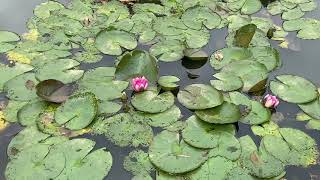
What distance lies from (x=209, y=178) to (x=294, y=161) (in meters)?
0.57

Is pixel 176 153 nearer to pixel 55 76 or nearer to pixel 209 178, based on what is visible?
pixel 209 178

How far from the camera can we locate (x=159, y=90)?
3117mm

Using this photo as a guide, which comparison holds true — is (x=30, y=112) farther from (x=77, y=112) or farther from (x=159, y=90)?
(x=159, y=90)

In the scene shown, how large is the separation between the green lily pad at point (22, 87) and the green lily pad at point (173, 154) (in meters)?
0.98

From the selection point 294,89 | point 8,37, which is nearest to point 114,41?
point 8,37

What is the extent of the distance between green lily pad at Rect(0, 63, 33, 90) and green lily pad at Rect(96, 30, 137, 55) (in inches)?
23.0

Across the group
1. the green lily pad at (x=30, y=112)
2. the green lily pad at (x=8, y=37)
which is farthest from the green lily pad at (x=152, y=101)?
the green lily pad at (x=8, y=37)

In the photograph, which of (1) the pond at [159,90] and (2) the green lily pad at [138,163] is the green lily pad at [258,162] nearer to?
(1) the pond at [159,90]

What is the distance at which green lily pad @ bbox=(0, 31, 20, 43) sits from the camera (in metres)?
3.61

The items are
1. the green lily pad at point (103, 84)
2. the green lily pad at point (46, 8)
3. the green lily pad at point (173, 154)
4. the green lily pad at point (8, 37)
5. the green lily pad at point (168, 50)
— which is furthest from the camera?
the green lily pad at point (46, 8)

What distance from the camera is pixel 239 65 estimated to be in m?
3.31

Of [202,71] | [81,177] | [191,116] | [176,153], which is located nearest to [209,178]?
[176,153]

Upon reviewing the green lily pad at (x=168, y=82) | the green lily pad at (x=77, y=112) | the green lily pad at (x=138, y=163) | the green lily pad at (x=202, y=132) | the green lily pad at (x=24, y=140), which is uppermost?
the green lily pad at (x=168, y=82)

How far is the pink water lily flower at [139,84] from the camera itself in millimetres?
3035
